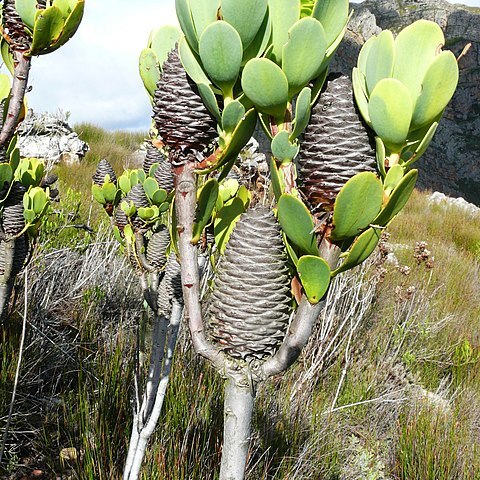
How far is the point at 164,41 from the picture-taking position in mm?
435

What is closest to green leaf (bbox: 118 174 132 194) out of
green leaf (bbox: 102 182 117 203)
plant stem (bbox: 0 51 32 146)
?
green leaf (bbox: 102 182 117 203)

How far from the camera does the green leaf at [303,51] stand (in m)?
0.29

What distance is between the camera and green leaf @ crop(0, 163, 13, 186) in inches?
25.9

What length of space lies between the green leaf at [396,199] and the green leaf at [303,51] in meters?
0.10

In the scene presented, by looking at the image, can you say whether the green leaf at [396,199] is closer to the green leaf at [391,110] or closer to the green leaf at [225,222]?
the green leaf at [391,110]

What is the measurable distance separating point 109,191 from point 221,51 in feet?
2.32

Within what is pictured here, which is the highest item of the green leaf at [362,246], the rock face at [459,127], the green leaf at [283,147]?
the green leaf at [283,147]

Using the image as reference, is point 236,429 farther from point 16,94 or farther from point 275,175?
point 16,94

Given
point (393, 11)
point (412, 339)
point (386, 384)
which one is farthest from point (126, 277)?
point (393, 11)

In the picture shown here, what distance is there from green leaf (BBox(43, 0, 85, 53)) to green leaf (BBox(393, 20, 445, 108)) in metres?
0.45

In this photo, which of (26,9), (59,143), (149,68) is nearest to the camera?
(149,68)

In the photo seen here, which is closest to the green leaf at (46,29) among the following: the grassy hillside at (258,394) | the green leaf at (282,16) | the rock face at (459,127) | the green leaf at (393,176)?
the green leaf at (282,16)

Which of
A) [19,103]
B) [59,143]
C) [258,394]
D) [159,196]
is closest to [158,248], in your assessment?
[159,196]

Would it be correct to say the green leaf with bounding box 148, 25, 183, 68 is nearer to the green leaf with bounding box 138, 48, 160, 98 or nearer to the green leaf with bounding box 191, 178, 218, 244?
the green leaf with bounding box 138, 48, 160, 98
